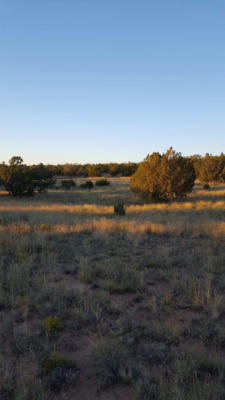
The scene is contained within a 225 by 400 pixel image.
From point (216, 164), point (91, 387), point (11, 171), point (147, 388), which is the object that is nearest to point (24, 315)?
point (91, 387)

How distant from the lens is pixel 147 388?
8.18ft

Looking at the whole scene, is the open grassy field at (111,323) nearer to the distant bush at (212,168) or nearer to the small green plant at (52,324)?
the small green plant at (52,324)

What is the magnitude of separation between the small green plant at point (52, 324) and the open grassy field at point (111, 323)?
2 cm

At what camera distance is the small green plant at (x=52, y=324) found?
3.52 metres

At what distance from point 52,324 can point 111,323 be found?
2.96ft

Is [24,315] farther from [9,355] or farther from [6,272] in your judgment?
[6,272]

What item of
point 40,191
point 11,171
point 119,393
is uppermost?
point 11,171

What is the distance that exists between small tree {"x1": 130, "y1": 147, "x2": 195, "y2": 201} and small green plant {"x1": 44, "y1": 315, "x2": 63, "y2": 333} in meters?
17.6

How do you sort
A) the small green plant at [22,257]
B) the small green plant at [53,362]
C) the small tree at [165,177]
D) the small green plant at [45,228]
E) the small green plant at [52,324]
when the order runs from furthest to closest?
1. the small tree at [165,177]
2. the small green plant at [45,228]
3. the small green plant at [22,257]
4. the small green plant at [52,324]
5. the small green plant at [53,362]

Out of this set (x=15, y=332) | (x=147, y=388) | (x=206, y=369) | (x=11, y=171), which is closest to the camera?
(x=147, y=388)

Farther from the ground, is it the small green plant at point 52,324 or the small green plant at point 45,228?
the small green plant at point 45,228

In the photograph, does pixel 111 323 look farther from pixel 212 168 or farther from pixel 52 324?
pixel 212 168

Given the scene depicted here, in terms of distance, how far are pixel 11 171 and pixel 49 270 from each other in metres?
22.6

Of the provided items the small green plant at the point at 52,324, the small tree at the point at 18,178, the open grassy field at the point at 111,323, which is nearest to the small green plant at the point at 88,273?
the open grassy field at the point at 111,323
